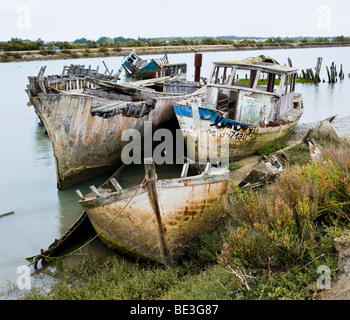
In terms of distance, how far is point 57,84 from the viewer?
14805mm

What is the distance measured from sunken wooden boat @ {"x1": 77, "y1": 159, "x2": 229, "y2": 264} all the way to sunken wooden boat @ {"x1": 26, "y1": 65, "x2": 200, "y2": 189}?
4.20 m

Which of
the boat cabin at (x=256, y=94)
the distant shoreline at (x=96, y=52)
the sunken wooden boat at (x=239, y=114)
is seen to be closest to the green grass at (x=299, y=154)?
the sunken wooden boat at (x=239, y=114)

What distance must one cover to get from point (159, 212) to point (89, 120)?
17.8 feet

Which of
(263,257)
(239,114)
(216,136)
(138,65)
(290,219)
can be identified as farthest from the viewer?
(138,65)

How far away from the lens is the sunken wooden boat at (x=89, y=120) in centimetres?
1064

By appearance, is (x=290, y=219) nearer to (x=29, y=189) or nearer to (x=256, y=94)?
(x=256, y=94)

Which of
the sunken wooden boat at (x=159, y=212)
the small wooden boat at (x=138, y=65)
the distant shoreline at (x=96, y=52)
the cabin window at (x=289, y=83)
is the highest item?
the distant shoreline at (x=96, y=52)

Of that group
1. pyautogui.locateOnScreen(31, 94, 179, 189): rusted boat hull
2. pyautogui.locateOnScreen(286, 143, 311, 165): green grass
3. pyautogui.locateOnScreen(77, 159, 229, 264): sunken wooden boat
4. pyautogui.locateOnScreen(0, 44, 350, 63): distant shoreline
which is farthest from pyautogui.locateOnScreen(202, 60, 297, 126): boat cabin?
pyautogui.locateOnScreen(0, 44, 350, 63): distant shoreline

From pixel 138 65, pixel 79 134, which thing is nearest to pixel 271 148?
pixel 79 134

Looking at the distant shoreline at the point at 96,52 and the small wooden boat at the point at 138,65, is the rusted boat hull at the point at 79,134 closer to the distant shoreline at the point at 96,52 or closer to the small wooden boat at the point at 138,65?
the small wooden boat at the point at 138,65

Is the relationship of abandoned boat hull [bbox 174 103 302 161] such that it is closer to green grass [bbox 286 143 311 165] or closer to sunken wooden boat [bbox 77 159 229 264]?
green grass [bbox 286 143 311 165]

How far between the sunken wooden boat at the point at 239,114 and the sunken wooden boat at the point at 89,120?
73.4 inches

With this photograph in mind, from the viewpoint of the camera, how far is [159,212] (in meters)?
6.82

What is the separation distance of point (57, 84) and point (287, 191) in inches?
467
